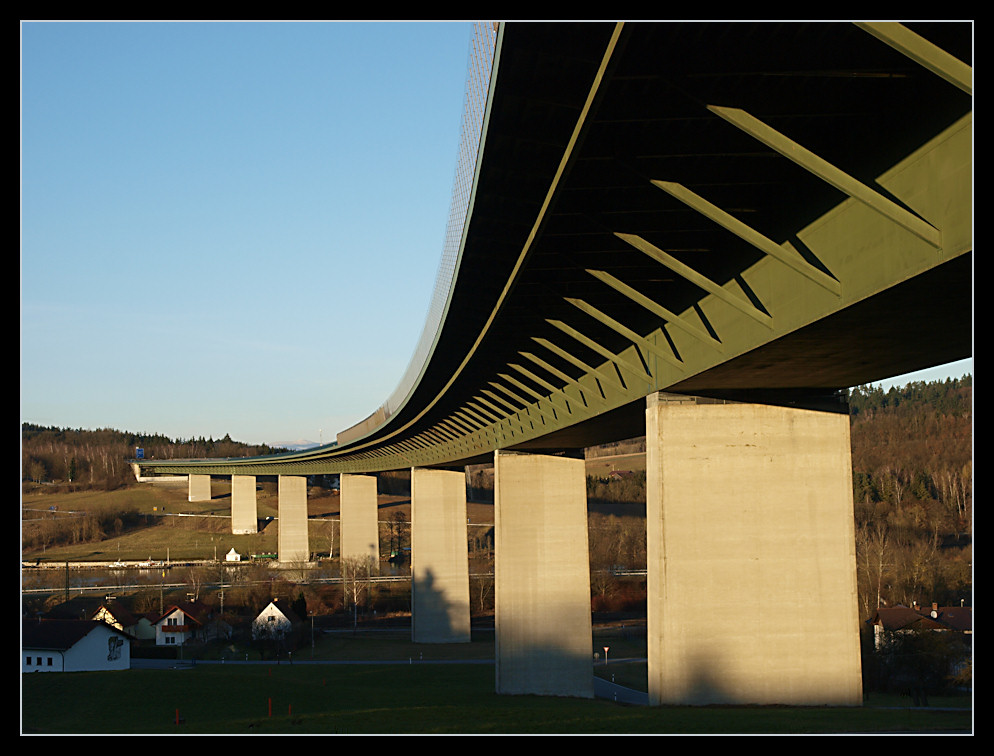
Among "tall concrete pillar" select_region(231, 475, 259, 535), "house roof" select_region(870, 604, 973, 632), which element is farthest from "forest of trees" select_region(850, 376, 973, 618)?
"tall concrete pillar" select_region(231, 475, 259, 535)

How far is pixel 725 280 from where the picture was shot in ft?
52.7

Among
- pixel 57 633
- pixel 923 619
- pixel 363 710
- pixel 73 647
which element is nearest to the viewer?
pixel 363 710

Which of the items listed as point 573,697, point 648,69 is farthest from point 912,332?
point 573,697

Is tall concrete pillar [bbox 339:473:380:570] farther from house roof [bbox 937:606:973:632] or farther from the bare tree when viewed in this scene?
house roof [bbox 937:606:973:632]

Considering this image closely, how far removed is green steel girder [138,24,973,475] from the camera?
927 cm

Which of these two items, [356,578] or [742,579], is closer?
[742,579]

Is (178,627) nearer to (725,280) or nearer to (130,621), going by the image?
(130,621)

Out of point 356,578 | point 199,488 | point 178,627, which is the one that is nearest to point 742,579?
point 178,627

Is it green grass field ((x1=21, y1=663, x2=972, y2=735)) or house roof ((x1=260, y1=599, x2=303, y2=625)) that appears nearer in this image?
green grass field ((x1=21, y1=663, x2=972, y2=735))

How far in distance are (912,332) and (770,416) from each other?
7176mm

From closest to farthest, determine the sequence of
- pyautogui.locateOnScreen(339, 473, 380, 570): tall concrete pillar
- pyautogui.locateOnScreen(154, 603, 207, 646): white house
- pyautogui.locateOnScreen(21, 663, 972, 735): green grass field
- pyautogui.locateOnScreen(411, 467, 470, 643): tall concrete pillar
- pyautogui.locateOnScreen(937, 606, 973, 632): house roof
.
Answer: pyautogui.locateOnScreen(21, 663, 972, 735): green grass field < pyautogui.locateOnScreen(937, 606, 973, 632): house roof < pyautogui.locateOnScreen(411, 467, 470, 643): tall concrete pillar < pyautogui.locateOnScreen(154, 603, 207, 646): white house < pyautogui.locateOnScreen(339, 473, 380, 570): tall concrete pillar

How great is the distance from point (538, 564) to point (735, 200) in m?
31.5

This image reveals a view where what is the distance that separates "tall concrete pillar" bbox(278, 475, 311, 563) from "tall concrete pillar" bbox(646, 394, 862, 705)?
101m

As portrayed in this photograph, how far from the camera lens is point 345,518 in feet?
341
